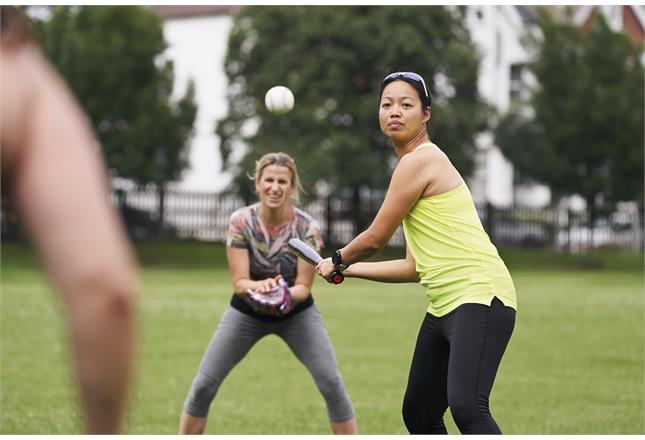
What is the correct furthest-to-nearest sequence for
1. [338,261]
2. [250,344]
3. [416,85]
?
[250,344], [338,261], [416,85]

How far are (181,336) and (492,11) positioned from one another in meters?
44.2

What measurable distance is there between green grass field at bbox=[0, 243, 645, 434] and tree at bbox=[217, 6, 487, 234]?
1321 cm

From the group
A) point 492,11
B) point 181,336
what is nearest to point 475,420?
point 181,336

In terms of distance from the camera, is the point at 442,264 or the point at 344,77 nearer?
the point at 442,264

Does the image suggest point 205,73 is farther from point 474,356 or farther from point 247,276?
point 474,356

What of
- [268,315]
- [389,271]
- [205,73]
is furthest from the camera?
[205,73]

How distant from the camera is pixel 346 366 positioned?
45.2 feet

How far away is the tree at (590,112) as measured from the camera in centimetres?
4228

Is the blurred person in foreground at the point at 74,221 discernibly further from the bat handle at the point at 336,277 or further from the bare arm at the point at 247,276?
the bare arm at the point at 247,276

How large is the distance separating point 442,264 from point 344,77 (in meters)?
36.8

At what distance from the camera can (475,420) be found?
17.1ft

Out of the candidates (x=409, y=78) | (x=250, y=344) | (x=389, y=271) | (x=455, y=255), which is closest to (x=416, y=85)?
(x=409, y=78)

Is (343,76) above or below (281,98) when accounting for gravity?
above

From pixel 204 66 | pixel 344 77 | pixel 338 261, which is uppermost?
pixel 204 66
